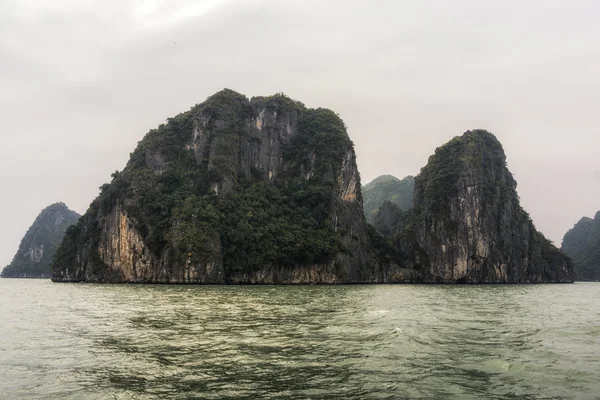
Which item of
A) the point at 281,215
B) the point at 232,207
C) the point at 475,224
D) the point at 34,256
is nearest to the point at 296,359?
the point at 232,207

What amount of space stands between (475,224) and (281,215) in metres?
53.9

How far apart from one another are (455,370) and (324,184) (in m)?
99.0

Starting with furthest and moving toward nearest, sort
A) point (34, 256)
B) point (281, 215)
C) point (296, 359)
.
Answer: point (34, 256), point (281, 215), point (296, 359)

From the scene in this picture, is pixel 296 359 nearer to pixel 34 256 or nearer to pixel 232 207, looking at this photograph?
pixel 232 207

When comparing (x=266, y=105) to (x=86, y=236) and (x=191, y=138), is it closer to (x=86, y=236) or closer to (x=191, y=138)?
(x=191, y=138)

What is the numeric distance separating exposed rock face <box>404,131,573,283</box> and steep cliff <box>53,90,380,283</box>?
21.5 metres

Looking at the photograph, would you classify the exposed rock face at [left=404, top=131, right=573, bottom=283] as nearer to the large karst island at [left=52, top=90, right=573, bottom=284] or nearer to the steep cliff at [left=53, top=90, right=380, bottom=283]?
the large karst island at [left=52, top=90, right=573, bottom=284]

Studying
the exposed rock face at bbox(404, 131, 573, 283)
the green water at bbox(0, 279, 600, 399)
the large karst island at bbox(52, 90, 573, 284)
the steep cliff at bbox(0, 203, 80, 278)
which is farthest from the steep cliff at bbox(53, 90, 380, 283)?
the steep cliff at bbox(0, 203, 80, 278)

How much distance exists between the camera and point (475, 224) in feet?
392

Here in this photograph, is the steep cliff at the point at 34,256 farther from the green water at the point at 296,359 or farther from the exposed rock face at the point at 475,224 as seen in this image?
the green water at the point at 296,359

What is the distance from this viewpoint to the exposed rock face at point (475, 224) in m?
118

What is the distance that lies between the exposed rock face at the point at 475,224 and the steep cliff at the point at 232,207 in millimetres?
21497

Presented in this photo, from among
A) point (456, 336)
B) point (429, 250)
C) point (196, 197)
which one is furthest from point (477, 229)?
point (456, 336)

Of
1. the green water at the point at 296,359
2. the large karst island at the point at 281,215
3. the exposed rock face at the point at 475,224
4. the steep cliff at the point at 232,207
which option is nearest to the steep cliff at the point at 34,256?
the large karst island at the point at 281,215
